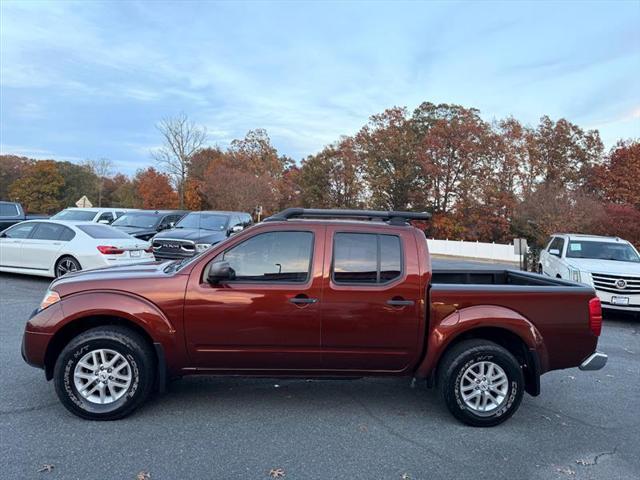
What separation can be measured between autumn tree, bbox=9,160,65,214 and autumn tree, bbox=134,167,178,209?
46.8 feet

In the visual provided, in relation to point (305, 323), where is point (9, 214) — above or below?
above

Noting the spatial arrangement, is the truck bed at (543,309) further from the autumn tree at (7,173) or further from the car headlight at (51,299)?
the autumn tree at (7,173)

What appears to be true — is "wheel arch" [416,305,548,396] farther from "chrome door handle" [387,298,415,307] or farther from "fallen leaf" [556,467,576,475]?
"fallen leaf" [556,467,576,475]

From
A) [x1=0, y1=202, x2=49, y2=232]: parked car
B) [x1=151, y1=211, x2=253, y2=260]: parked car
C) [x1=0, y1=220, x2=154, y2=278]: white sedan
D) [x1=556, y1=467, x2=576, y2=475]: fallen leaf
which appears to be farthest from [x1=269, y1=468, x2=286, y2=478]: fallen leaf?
[x1=0, y1=202, x2=49, y2=232]: parked car

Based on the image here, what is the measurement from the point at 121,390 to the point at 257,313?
1.32 metres

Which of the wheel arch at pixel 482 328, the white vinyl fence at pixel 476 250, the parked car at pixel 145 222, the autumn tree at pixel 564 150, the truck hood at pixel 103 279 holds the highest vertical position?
the autumn tree at pixel 564 150

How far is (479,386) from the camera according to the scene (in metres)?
4.40

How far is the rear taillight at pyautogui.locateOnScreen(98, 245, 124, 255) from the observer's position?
10.6 meters

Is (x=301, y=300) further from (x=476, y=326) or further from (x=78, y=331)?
(x=78, y=331)

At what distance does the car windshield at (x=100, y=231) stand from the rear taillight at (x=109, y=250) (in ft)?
1.38

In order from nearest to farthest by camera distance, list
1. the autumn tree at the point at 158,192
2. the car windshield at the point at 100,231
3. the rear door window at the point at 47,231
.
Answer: the car windshield at the point at 100,231
the rear door window at the point at 47,231
the autumn tree at the point at 158,192

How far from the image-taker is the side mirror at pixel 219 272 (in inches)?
165

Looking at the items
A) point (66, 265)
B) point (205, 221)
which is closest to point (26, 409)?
point (66, 265)

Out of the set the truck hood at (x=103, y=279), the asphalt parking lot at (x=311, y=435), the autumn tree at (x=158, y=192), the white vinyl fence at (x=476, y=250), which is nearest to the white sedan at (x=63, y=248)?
the asphalt parking lot at (x=311, y=435)
